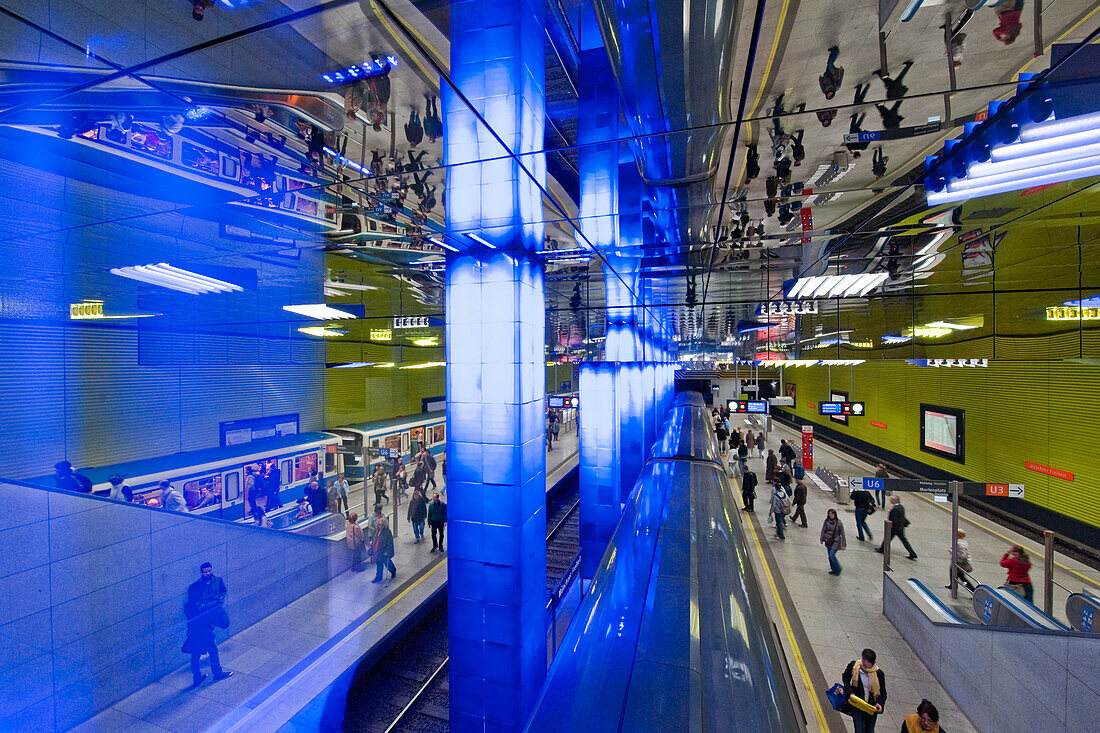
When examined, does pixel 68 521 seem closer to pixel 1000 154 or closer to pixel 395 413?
pixel 1000 154

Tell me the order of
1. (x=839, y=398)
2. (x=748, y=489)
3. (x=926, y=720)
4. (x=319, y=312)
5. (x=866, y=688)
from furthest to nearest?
(x=839, y=398), (x=748, y=489), (x=319, y=312), (x=866, y=688), (x=926, y=720)

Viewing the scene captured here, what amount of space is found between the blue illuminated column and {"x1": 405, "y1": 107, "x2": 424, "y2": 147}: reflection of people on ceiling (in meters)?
0.41

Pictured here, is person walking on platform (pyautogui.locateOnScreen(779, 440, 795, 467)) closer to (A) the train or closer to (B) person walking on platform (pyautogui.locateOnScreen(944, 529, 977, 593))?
(B) person walking on platform (pyautogui.locateOnScreen(944, 529, 977, 593))

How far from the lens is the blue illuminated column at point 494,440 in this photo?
3646mm

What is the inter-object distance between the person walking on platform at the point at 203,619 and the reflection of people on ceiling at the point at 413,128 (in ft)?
18.9

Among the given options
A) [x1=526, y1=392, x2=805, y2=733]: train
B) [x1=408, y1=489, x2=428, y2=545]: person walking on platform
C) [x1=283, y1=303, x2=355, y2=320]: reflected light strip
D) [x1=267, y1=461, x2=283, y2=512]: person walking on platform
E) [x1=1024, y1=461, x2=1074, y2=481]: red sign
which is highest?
[x1=283, y1=303, x2=355, y2=320]: reflected light strip

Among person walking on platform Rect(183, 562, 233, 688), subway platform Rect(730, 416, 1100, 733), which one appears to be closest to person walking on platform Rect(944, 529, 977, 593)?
subway platform Rect(730, 416, 1100, 733)

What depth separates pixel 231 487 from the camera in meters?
7.09

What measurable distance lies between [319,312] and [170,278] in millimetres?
4447

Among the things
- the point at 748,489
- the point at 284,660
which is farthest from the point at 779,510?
the point at 284,660

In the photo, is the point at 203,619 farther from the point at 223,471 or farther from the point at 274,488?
the point at 274,488

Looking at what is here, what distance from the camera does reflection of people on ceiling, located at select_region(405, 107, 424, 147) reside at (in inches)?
117

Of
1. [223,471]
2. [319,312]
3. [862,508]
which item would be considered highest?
[319,312]

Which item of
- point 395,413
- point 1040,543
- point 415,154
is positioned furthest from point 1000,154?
point 395,413
